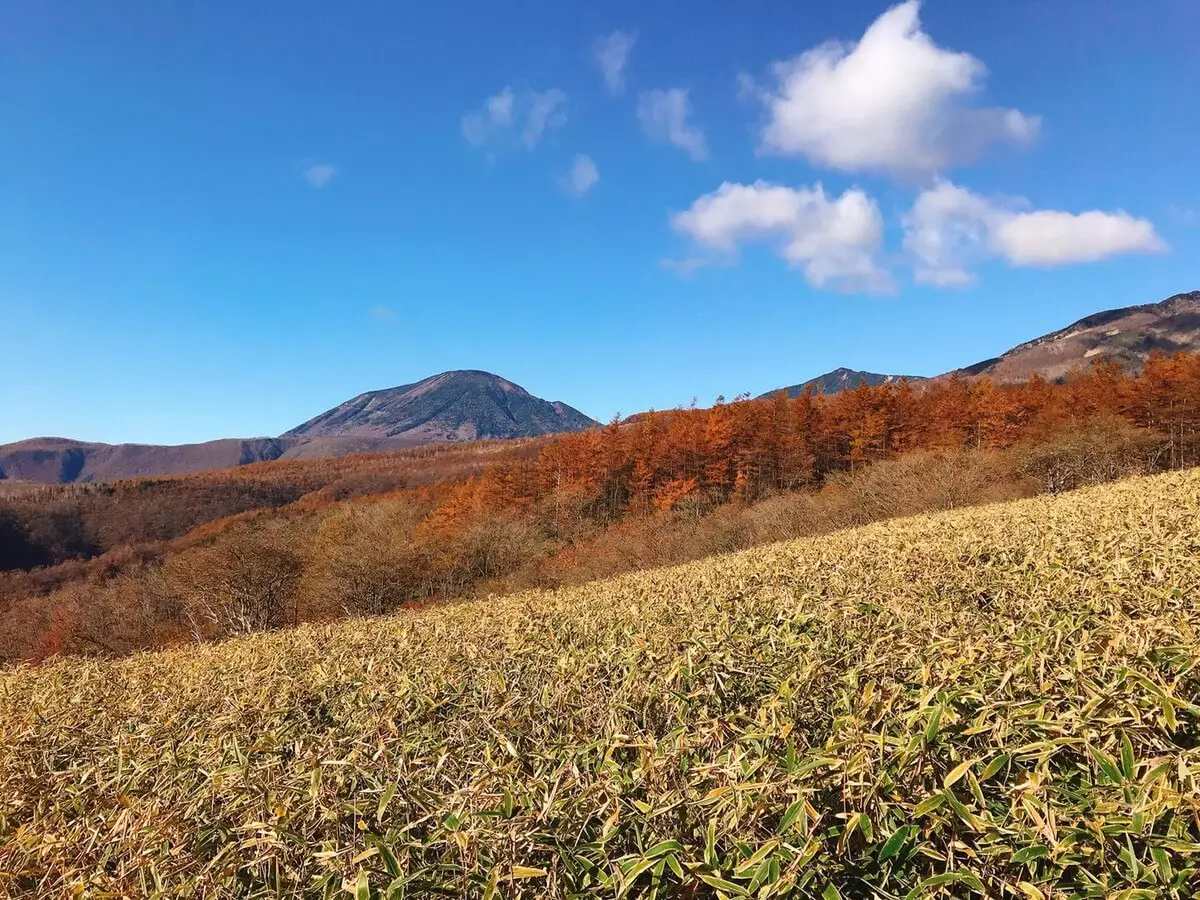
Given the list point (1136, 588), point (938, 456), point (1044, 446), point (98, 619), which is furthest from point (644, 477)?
point (1136, 588)

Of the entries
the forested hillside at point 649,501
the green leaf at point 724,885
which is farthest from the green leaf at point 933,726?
the forested hillside at point 649,501

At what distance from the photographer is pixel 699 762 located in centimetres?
248

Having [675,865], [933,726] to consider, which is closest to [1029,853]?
[933,726]

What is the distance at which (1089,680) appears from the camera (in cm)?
254

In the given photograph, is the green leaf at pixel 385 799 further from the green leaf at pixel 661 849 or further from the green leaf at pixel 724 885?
the green leaf at pixel 724 885

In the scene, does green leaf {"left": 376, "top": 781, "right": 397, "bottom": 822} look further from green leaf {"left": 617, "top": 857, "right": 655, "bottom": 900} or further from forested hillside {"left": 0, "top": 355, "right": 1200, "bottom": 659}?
forested hillside {"left": 0, "top": 355, "right": 1200, "bottom": 659}

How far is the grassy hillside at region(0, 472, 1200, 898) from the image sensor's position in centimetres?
191

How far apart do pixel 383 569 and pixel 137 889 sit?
40.9m

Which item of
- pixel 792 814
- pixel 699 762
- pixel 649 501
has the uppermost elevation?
pixel 792 814

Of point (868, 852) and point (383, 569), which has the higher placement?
point (868, 852)

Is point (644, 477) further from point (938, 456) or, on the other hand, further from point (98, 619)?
point (98, 619)

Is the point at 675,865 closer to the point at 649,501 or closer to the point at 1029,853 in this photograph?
the point at 1029,853

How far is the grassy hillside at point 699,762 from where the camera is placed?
191 centimetres

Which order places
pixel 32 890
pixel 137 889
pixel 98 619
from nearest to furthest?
pixel 137 889, pixel 32 890, pixel 98 619
